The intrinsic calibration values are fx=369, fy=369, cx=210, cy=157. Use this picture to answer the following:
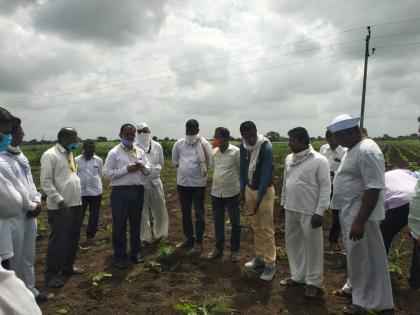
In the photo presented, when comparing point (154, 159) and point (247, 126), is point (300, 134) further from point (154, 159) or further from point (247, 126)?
point (154, 159)

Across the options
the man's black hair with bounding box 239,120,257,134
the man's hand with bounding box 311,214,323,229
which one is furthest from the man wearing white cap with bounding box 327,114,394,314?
the man's black hair with bounding box 239,120,257,134

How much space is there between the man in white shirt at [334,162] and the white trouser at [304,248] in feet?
4.99

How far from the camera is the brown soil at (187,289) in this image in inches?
171

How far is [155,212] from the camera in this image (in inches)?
280

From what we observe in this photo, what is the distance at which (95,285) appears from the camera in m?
4.94

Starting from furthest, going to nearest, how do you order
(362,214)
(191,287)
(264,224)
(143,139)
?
(143,139) → (264,224) → (191,287) → (362,214)

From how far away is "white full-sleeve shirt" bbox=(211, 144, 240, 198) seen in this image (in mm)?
5887

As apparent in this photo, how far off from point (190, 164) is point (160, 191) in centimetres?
108

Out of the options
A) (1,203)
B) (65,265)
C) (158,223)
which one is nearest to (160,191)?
(158,223)

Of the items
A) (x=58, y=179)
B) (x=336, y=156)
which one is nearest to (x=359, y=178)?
(x=336, y=156)

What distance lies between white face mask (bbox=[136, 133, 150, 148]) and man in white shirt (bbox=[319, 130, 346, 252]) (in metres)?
3.27

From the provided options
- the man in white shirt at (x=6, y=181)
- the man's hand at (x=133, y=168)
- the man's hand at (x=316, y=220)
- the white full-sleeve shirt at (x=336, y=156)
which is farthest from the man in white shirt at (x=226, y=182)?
the man in white shirt at (x=6, y=181)

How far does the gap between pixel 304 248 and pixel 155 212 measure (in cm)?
324

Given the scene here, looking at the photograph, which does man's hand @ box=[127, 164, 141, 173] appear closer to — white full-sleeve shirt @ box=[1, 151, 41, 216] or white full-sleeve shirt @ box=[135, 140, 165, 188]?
white full-sleeve shirt @ box=[135, 140, 165, 188]
